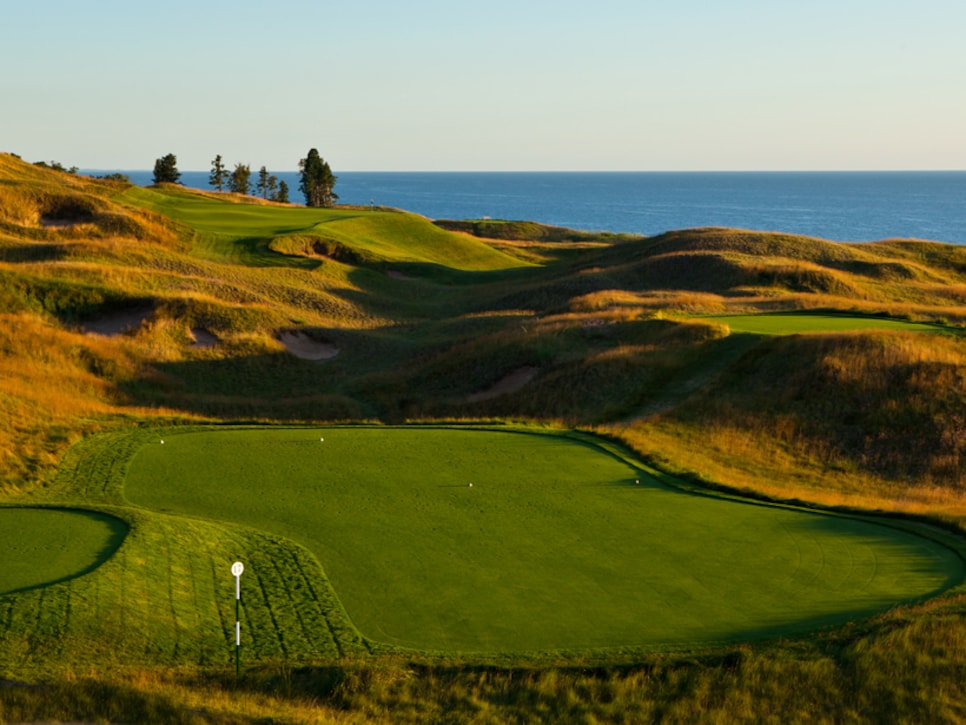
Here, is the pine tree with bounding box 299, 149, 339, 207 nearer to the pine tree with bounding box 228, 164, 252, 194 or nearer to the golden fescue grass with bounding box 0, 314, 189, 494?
the pine tree with bounding box 228, 164, 252, 194

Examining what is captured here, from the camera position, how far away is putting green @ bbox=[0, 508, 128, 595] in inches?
451

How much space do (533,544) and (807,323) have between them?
2215cm

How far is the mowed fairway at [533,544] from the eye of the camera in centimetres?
1081

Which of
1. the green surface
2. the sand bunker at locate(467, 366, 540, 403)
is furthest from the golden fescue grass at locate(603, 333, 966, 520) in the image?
the green surface

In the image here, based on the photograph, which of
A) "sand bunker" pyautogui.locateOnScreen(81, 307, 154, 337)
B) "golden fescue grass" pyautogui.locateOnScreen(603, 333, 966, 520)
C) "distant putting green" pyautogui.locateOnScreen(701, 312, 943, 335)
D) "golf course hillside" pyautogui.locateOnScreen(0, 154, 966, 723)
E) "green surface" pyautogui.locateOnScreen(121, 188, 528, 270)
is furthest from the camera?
"green surface" pyautogui.locateOnScreen(121, 188, 528, 270)

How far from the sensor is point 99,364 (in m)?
30.8

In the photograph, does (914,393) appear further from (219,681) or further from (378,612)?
(219,681)

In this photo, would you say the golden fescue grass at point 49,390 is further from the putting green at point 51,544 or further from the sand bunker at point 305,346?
the sand bunker at point 305,346

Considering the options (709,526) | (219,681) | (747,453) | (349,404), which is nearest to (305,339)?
(349,404)

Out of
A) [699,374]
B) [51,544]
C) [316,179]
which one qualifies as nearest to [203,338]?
[699,374]

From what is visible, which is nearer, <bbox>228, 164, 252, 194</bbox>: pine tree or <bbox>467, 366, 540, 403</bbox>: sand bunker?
<bbox>467, 366, 540, 403</bbox>: sand bunker

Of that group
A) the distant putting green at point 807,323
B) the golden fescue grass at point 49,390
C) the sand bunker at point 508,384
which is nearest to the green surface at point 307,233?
the golden fescue grass at point 49,390

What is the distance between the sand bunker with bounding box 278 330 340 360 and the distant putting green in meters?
16.4

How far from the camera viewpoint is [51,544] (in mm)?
12570
